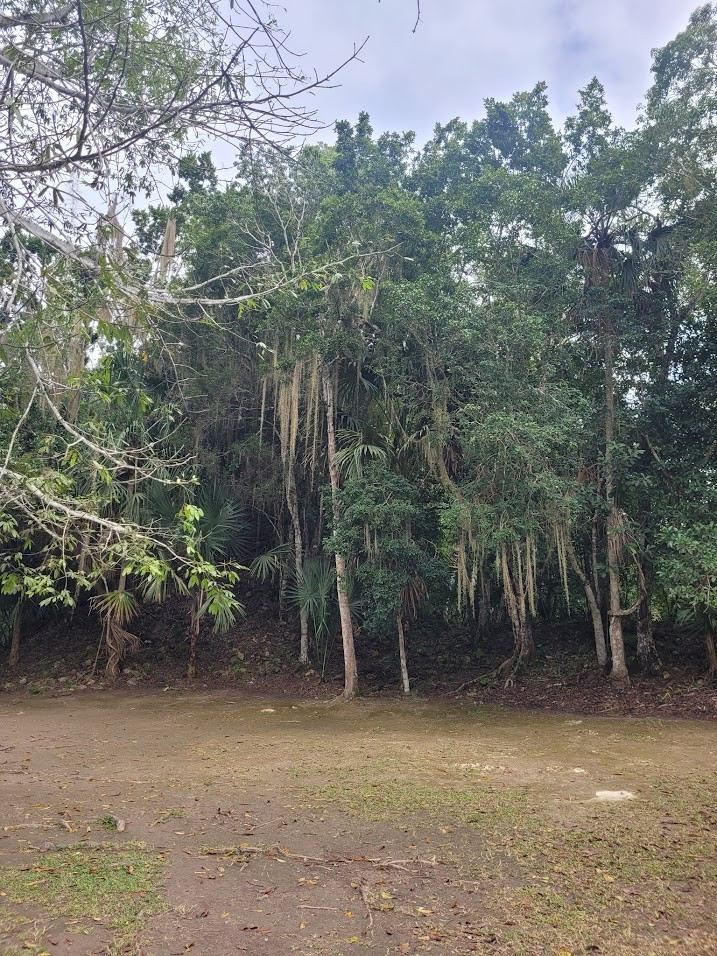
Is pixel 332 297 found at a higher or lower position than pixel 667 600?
higher

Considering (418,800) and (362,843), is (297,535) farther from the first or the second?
(362,843)

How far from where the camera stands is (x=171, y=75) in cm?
415

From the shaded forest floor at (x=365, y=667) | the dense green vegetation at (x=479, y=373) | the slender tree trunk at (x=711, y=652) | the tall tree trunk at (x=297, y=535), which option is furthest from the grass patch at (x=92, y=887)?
the slender tree trunk at (x=711, y=652)

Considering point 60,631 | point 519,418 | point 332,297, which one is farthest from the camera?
point 60,631

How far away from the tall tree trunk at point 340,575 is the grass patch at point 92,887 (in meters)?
5.96

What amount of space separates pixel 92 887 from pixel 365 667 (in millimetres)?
8324

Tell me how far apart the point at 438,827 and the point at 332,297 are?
275 inches

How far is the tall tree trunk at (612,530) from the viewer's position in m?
8.91

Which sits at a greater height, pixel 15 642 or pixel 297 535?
pixel 297 535

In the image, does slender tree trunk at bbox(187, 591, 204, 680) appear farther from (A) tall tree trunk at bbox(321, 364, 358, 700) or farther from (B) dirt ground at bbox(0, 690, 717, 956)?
(B) dirt ground at bbox(0, 690, 717, 956)

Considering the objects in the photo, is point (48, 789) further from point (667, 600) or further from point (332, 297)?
point (667, 600)

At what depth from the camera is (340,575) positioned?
9641 millimetres

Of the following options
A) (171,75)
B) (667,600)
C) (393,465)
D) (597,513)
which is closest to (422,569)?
(393,465)

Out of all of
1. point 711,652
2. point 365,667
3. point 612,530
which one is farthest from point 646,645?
point 365,667
